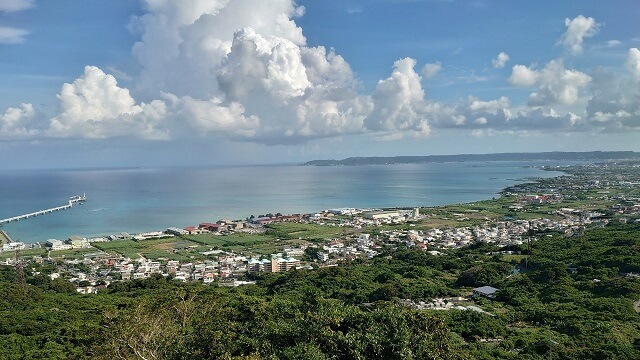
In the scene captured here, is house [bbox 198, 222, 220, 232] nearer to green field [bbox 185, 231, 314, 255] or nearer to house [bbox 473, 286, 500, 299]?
green field [bbox 185, 231, 314, 255]

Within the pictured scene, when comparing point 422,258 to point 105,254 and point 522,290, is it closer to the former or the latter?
point 522,290

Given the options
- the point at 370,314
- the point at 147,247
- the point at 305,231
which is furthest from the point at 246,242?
the point at 370,314

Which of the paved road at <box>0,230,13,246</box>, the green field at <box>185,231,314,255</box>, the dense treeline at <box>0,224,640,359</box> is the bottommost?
the paved road at <box>0,230,13,246</box>

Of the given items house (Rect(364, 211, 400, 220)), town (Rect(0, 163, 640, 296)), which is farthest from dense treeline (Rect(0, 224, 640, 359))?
house (Rect(364, 211, 400, 220))

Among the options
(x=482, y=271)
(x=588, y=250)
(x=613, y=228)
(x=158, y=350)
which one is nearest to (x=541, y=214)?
(x=613, y=228)

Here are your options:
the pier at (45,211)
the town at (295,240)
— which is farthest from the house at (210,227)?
the pier at (45,211)

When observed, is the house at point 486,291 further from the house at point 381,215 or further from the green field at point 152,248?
the house at point 381,215
